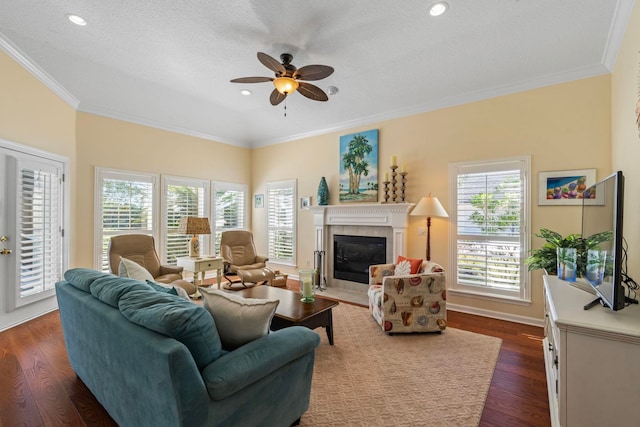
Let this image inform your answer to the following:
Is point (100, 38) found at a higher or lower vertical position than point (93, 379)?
higher

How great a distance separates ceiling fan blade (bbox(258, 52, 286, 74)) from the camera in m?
2.80

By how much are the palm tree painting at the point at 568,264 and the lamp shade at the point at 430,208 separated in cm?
159

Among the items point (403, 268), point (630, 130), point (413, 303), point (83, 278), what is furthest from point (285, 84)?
point (630, 130)

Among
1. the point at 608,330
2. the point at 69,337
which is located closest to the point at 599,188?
the point at 608,330

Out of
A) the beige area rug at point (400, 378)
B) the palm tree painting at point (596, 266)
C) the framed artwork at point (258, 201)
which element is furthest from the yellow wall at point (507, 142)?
the framed artwork at point (258, 201)

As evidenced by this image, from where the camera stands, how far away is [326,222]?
568 cm

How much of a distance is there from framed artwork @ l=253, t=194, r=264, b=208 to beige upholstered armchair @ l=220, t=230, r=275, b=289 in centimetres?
136

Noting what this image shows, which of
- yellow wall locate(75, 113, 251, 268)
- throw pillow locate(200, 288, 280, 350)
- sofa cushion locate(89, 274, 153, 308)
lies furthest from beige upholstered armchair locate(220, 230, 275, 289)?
throw pillow locate(200, 288, 280, 350)

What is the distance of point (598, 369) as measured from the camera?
156cm

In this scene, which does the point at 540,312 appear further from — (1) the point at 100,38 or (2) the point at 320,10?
(1) the point at 100,38

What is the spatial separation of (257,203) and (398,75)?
4283 mm

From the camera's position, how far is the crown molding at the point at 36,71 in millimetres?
3230

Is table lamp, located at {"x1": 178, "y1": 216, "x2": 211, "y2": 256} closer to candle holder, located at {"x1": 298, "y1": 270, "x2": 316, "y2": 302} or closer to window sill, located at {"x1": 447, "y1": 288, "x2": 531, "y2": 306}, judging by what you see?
candle holder, located at {"x1": 298, "y1": 270, "x2": 316, "y2": 302}

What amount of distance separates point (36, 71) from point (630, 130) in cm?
644
